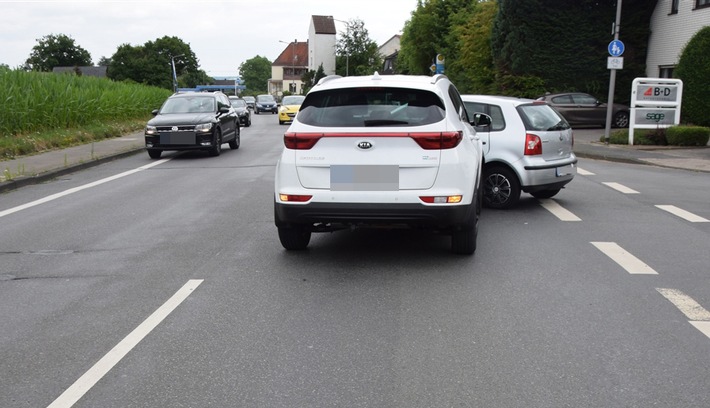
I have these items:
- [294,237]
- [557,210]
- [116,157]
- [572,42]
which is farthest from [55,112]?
[572,42]

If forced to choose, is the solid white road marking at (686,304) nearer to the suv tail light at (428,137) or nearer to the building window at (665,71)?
the suv tail light at (428,137)

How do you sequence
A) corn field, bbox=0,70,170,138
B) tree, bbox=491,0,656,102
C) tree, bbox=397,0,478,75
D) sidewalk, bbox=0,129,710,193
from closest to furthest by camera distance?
sidewalk, bbox=0,129,710,193 → corn field, bbox=0,70,170,138 → tree, bbox=491,0,656,102 → tree, bbox=397,0,478,75

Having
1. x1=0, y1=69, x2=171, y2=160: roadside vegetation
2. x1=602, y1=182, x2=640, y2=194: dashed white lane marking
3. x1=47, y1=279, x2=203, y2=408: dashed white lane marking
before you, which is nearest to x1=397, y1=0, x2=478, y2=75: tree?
x1=0, y1=69, x2=171, y2=160: roadside vegetation

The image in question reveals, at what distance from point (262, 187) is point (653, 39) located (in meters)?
25.0

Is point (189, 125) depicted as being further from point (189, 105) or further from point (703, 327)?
point (703, 327)

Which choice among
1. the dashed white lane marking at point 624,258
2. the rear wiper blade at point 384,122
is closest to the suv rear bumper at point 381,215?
the rear wiper blade at point 384,122

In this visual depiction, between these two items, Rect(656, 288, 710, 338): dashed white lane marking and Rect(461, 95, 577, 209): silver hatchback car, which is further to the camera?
Rect(461, 95, 577, 209): silver hatchback car

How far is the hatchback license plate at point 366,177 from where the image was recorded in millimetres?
6180

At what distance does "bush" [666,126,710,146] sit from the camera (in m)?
20.0

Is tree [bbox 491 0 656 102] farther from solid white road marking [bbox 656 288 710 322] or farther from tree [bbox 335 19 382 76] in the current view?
tree [bbox 335 19 382 76]

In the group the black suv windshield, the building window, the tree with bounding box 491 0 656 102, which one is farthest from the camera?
the tree with bounding box 491 0 656 102

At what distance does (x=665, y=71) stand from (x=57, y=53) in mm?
116192

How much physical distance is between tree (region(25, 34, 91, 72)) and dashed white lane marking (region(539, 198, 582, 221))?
122 metres

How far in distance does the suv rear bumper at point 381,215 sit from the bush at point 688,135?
15918 millimetres
